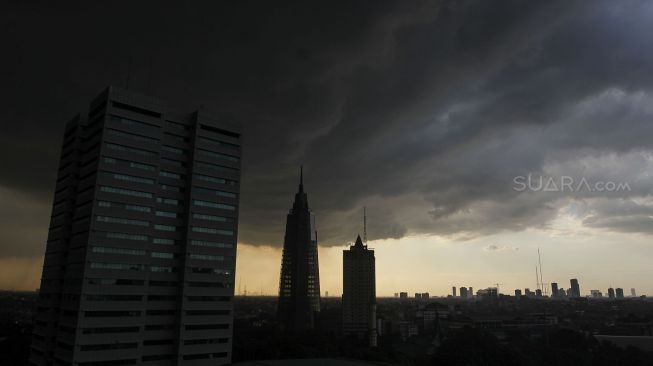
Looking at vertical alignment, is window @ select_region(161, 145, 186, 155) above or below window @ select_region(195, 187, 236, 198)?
above

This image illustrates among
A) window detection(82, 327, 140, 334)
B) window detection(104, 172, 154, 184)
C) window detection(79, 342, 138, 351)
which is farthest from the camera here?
window detection(104, 172, 154, 184)

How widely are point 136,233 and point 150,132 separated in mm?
26926

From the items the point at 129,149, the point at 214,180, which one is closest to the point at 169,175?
the point at 214,180

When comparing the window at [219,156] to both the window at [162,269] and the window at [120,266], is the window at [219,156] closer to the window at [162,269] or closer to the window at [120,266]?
the window at [162,269]

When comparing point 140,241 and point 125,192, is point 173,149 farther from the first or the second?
point 140,241

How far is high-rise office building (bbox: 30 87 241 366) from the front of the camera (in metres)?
105

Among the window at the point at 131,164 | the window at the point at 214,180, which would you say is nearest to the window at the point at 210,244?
the window at the point at 214,180

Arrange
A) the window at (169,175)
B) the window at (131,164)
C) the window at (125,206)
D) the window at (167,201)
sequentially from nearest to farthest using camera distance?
the window at (125,206) → the window at (131,164) → the window at (167,201) → the window at (169,175)

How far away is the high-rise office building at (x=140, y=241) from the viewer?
104625 mm

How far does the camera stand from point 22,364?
12825 cm

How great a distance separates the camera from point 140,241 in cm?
11106

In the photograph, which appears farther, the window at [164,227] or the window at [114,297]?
the window at [164,227]

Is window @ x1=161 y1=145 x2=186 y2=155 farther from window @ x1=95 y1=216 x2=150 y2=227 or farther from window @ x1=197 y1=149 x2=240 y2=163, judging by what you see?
window @ x1=95 y1=216 x2=150 y2=227

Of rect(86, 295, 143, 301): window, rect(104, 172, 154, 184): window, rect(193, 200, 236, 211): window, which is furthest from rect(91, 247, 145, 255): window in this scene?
rect(193, 200, 236, 211): window
